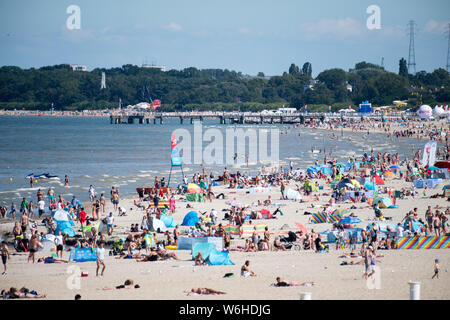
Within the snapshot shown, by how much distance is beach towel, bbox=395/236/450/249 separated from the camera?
14.7 metres

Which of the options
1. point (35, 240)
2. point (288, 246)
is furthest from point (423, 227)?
point (35, 240)

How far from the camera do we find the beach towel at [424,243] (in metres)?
14.7

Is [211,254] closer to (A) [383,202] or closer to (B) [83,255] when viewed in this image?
(B) [83,255]

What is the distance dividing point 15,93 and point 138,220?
186 m

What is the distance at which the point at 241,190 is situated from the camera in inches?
1096

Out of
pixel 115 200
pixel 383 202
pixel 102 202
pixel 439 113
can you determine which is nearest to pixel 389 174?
pixel 383 202

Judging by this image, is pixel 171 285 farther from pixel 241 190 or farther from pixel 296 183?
pixel 296 183

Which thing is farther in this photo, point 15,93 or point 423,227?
point 15,93

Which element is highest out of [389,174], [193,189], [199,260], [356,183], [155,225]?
[356,183]

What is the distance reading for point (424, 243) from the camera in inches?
581

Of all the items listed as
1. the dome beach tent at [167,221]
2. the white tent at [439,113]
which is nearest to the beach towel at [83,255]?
the dome beach tent at [167,221]

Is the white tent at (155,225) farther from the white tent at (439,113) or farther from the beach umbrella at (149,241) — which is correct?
the white tent at (439,113)
